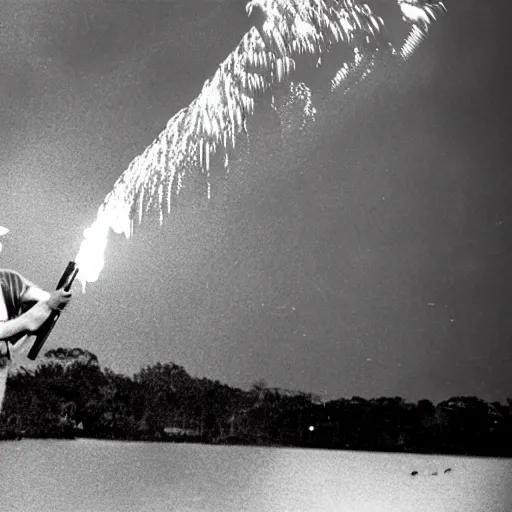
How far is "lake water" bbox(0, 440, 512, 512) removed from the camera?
85.3 feet

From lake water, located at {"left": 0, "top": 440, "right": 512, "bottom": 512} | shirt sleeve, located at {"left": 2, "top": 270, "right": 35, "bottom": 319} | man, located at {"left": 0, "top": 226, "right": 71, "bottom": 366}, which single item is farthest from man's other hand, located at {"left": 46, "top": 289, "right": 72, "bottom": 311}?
lake water, located at {"left": 0, "top": 440, "right": 512, "bottom": 512}

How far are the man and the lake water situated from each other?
76.3 feet

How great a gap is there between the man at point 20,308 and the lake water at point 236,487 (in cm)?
2326

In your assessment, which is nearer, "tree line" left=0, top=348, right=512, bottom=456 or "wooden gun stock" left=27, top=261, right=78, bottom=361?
"wooden gun stock" left=27, top=261, right=78, bottom=361

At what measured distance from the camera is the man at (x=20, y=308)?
1790mm

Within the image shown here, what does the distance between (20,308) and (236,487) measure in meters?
36.2

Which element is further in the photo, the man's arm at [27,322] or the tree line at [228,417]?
the tree line at [228,417]

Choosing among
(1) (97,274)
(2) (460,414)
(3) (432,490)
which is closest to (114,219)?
(1) (97,274)

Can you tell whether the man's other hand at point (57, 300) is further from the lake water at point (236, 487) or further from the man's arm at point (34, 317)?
the lake water at point (236, 487)

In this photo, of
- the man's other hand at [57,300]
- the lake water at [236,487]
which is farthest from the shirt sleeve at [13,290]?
the lake water at [236,487]

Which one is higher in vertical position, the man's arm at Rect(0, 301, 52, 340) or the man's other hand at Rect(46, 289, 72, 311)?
the man's other hand at Rect(46, 289, 72, 311)

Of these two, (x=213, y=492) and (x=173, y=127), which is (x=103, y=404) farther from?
(x=173, y=127)

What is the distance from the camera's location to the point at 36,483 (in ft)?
104

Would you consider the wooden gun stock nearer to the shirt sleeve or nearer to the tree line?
the shirt sleeve
